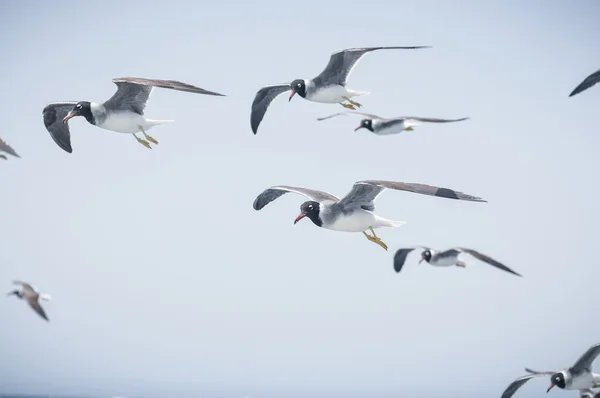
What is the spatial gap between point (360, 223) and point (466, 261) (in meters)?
11.4

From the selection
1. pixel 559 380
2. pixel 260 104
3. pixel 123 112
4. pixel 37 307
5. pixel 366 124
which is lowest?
pixel 559 380

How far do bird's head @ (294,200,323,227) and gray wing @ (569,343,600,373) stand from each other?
7375 mm

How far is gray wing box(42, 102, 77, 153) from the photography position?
2022cm

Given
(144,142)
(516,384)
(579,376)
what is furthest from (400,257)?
(144,142)

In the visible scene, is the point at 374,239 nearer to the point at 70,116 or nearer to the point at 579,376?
the point at 579,376

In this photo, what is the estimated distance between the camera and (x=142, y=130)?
734 inches

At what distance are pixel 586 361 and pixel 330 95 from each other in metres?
10.1

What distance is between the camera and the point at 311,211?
1492 cm

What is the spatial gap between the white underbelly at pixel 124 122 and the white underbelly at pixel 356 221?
6.33m

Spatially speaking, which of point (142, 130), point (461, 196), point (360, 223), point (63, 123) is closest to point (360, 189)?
point (360, 223)

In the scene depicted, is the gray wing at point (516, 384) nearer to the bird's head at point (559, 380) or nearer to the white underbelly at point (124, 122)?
the bird's head at point (559, 380)

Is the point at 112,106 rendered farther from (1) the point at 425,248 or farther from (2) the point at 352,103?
(1) the point at 425,248

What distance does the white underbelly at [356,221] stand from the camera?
14969mm

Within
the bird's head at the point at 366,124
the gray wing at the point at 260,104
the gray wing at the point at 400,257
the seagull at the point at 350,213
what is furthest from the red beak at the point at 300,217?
the gray wing at the point at 400,257
